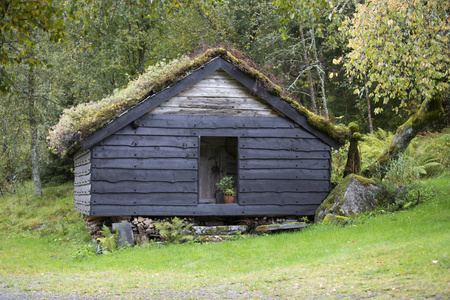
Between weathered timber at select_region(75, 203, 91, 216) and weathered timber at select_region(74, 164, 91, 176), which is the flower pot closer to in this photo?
weathered timber at select_region(75, 203, 91, 216)

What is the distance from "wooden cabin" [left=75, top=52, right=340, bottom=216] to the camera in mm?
11891

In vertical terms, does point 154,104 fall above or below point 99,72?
below

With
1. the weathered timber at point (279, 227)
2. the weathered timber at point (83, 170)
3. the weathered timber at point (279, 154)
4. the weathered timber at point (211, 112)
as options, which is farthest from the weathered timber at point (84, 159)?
the weathered timber at point (279, 227)

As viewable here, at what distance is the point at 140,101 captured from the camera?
1188cm

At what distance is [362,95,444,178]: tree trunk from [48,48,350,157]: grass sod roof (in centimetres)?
208

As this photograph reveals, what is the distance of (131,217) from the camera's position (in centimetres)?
1219

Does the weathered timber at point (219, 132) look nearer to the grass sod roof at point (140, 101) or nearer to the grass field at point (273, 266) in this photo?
the grass sod roof at point (140, 101)

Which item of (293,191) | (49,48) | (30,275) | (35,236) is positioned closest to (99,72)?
(49,48)

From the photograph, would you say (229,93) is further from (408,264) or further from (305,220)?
(408,264)

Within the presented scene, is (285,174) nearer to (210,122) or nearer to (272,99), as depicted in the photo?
(272,99)

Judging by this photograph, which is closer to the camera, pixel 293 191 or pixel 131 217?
pixel 131 217

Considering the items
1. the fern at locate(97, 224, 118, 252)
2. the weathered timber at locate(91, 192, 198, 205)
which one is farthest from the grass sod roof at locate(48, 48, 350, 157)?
the fern at locate(97, 224, 118, 252)

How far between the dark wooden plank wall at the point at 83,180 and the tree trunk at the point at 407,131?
28.5 feet

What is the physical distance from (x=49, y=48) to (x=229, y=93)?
13.5 m
